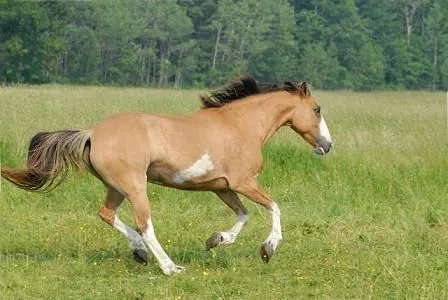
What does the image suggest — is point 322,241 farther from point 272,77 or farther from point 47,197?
point 272,77

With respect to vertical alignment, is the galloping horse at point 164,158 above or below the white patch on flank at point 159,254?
above

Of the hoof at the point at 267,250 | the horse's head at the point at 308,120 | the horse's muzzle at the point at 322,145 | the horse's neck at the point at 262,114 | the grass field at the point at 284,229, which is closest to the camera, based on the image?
the grass field at the point at 284,229

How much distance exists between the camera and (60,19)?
47.0 metres

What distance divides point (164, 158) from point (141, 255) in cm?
83

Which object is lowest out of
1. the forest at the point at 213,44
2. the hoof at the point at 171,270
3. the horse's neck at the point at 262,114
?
the forest at the point at 213,44

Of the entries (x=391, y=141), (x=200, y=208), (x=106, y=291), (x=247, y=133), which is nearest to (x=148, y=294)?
(x=106, y=291)

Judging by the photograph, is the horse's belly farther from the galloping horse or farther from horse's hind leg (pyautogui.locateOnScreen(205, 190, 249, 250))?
horse's hind leg (pyautogui.locateOnScreen(205, 190, 249, 250))

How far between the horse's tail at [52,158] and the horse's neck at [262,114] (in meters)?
1.42

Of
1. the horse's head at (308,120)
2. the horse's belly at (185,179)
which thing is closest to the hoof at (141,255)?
the horse's belly at (185,179)

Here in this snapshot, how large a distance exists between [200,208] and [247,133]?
2.89 metres

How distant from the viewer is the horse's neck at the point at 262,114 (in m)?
8.46

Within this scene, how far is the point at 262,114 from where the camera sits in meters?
8.60

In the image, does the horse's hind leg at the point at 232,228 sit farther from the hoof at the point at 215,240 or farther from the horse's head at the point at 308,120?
the horse's head at the point at 308,120

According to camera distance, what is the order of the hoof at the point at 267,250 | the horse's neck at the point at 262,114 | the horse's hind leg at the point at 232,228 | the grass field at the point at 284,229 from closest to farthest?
the grass field at the point at 284,229
the hoof at the point at 267,250
the horse's hind leg at the point at 232,228
the horse's neck at the point at 262,114
